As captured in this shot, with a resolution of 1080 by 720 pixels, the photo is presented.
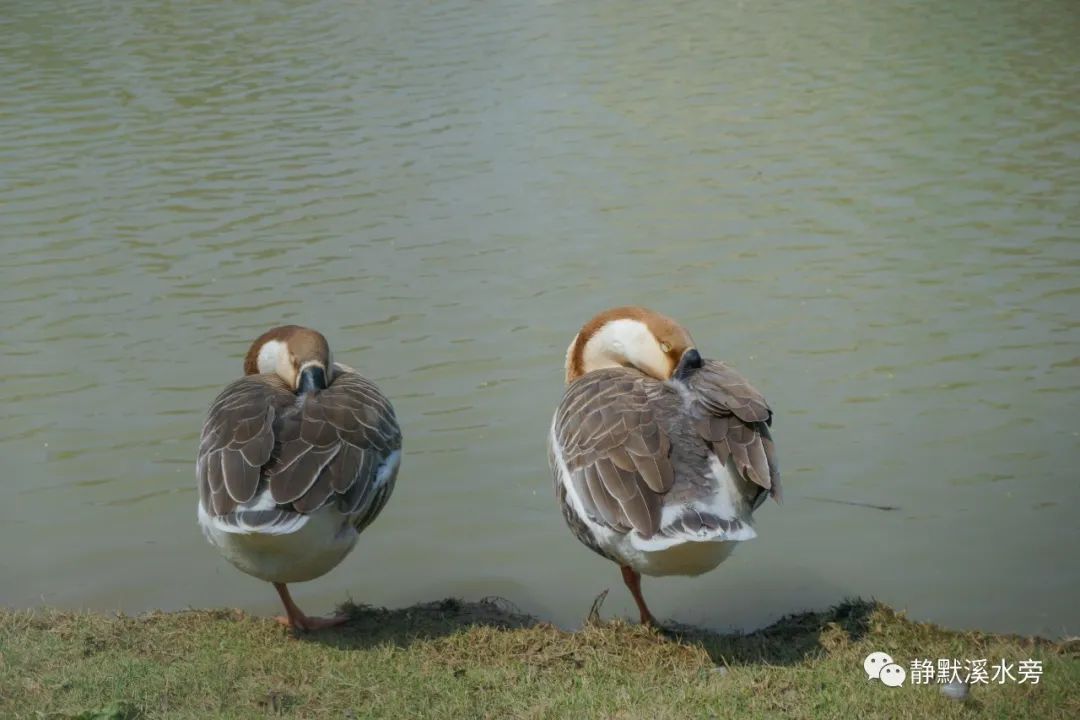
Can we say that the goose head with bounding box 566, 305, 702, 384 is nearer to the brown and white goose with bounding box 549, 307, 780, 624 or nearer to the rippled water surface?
the brown and white goose with bounding box 549, 307, 780, 624

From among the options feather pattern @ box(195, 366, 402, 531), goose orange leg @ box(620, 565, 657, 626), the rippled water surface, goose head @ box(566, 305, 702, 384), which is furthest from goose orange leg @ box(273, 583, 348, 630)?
goose head @ box(566, 305, 702, 384)

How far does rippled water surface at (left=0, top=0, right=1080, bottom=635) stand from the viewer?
5.84 m

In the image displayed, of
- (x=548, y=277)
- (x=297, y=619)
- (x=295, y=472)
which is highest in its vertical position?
(x=295, y=472)

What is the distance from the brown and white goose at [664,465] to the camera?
4250mm

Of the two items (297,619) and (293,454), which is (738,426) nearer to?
(293,454)

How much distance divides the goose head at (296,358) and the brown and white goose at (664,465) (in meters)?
1.05

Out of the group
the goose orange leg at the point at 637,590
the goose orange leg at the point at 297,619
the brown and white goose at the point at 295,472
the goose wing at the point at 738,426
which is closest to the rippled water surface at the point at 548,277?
the goose orange leg at the point at 637,590

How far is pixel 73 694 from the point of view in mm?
4152

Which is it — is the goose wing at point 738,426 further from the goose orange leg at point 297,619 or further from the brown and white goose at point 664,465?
the goose orange leg at point 297,619

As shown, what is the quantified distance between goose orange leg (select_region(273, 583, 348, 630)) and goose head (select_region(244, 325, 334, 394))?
0.85m

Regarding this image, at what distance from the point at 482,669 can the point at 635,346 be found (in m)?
1.66

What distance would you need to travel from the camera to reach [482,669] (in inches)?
175

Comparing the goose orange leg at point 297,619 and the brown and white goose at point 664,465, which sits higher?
the brown and white goose at point 664,465

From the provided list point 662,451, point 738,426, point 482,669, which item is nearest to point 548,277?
point 738,426
